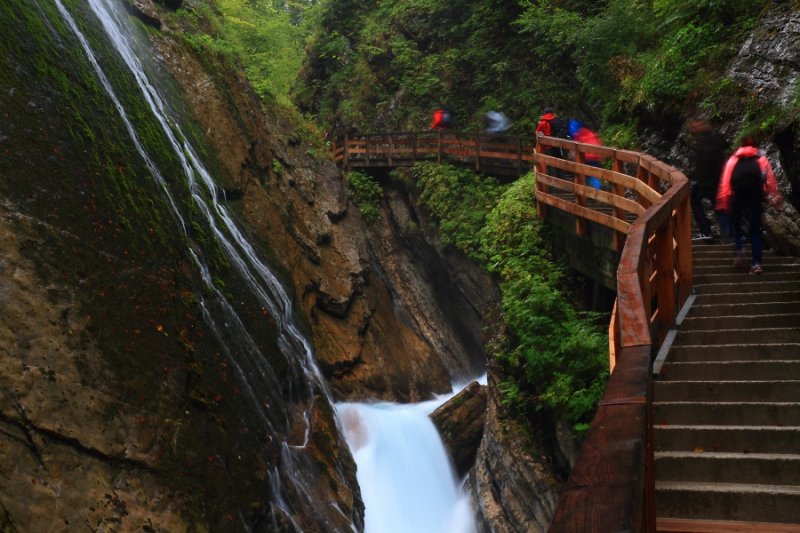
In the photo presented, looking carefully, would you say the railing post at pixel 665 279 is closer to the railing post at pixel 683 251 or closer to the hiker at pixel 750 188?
the railing post at pixel 683 251

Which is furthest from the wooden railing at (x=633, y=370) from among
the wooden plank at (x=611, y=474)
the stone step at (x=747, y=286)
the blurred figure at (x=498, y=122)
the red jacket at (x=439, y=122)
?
the red jacket at (x=439, y=122)

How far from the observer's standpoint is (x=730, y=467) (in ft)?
14.6

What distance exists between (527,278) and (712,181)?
3364mm

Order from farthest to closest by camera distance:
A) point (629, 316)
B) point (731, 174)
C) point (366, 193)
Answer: point (366, 193), point (731, 174), point (629, 316)

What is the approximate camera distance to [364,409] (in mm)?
15203

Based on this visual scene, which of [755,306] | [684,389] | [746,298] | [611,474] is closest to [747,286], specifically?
[746,298]

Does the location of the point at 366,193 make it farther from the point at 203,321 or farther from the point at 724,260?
the point at 724,260

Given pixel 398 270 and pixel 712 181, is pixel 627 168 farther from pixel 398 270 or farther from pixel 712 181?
pixel 398 270

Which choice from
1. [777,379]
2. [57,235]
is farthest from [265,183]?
[777,379]

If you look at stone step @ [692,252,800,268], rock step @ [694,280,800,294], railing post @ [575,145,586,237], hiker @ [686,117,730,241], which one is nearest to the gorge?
stone step @ [692,252,800,268]

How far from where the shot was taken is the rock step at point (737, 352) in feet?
20.3

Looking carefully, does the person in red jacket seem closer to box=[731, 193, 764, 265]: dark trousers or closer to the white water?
the white water

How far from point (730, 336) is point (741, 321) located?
0.44 m

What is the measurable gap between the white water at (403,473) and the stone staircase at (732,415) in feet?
23.3
